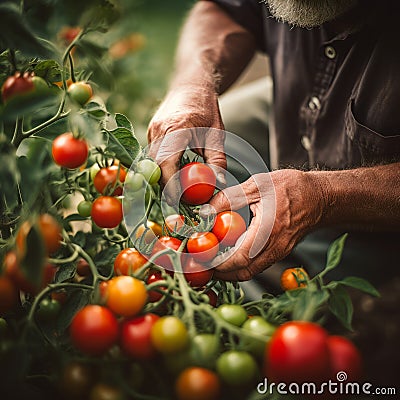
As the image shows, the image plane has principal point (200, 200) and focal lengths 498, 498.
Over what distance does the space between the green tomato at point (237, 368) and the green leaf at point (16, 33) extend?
1.15ft

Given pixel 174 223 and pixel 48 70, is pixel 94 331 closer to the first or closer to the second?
pixel 174 223

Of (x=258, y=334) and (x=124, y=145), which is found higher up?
(x=124, y=145)

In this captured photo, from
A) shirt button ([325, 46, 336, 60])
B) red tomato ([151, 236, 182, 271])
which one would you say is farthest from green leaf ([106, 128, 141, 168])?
shirt button ([325, 46, 336, 60])

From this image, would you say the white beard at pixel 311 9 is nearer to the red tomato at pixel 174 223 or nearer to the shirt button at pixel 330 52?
the shirt button at pixel 330 52

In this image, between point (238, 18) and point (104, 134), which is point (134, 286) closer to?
point (104, 134)

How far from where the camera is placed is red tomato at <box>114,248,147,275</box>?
1.87 ft

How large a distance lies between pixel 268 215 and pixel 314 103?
0.47m

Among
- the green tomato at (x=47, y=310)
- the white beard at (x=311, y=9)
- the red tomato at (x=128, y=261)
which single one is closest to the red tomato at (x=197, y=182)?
the red tomato at (x=128, y=261)

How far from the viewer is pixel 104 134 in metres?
0.62

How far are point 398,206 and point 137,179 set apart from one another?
516 millimetres

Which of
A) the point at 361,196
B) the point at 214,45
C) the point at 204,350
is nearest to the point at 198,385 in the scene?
the point at 204,350

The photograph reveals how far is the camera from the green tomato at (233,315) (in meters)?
0.50

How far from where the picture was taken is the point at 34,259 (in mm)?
425

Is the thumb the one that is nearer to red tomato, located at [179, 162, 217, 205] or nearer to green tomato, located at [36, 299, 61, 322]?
red tomato, located at [179, 162, 217, 205]
